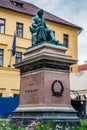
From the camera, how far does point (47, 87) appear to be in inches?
557

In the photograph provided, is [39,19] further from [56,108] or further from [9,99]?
[9,99]

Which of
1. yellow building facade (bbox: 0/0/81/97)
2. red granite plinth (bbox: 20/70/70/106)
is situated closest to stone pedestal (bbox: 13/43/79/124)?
red granite plinth (bbox: 20/70/70/106)

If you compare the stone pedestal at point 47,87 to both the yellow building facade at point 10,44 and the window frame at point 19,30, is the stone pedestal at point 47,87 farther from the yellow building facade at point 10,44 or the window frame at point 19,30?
the window frame at point 19,30

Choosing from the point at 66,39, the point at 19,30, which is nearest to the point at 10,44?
the point at 19,30

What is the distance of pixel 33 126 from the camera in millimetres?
9695

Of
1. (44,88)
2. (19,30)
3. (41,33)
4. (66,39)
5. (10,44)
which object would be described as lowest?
(44,88)

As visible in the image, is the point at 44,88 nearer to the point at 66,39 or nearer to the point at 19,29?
the point at 19,29

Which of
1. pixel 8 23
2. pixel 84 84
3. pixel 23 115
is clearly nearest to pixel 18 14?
pixel 8 23

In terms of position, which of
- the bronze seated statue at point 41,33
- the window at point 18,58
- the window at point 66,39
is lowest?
the bronze seated statue at point 41,33

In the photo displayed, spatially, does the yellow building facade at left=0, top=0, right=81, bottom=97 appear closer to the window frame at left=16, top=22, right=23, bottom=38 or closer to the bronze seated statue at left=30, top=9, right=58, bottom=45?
the window frame at left=16, top=22, right=23, bottom=38

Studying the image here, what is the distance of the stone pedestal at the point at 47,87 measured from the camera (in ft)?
46.1

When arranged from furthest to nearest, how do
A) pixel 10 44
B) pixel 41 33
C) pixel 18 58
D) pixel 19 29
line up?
pixel 19 29 → pixel 18 58 → pixel 10 44 → pixel 41 33

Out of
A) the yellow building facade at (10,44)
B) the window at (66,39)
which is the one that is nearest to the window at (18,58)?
the yellow building facade at (10,44)

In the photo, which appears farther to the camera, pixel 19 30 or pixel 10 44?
pixel 19 30
